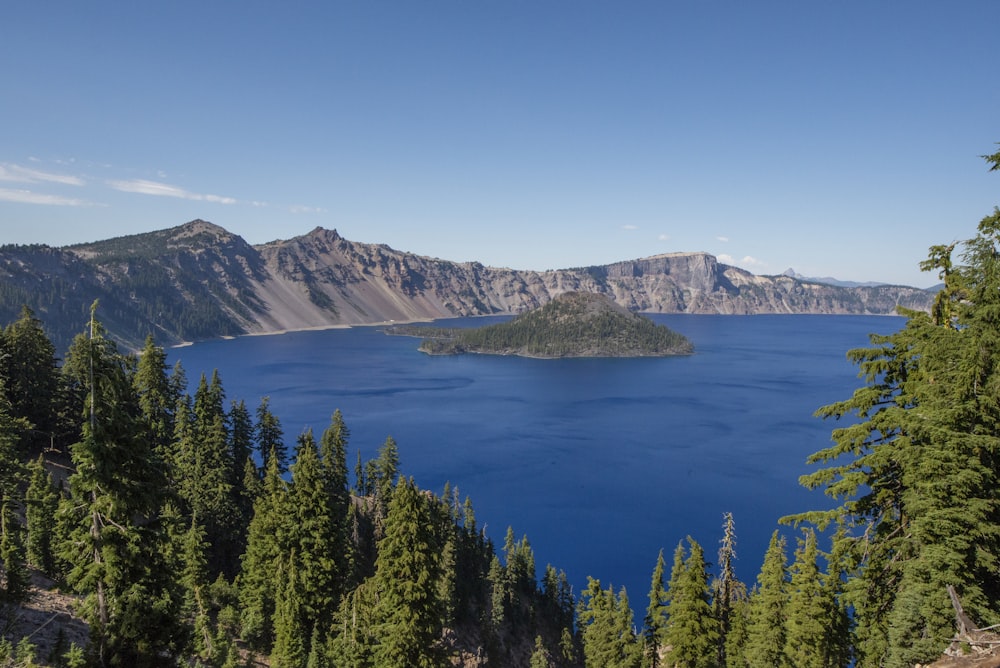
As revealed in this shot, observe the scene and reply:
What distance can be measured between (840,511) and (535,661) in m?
43.0

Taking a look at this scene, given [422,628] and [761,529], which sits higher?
[422,628]

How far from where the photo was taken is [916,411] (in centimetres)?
1516

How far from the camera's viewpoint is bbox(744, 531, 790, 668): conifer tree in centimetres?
2908

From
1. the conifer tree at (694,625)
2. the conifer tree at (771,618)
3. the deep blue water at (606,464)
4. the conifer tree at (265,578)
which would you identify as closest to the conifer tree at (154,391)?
the conifer tree at (265,578)

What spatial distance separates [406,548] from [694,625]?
16.4m

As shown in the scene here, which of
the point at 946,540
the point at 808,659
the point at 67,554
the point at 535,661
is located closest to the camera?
the point at 946,540

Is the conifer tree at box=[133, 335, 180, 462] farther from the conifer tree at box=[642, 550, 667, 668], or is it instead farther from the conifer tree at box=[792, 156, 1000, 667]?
the conifer tree at box=[792, 156, 1000, 667]

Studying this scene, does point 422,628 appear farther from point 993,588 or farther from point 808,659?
point 993,588

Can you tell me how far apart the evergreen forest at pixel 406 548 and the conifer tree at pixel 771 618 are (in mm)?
107

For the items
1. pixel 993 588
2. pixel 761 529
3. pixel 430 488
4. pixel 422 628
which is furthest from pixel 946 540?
pixel 430 488

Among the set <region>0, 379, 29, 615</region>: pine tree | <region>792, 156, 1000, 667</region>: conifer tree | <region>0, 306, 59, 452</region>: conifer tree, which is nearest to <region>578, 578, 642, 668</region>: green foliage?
<region>792, 156, 1000, 667</region>: conifer tree

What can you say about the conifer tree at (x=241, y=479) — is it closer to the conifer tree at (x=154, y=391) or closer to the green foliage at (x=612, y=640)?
the conifer tree at (x=154, y=391)

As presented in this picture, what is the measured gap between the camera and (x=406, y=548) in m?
29.0

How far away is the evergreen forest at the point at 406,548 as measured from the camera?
571 inches
